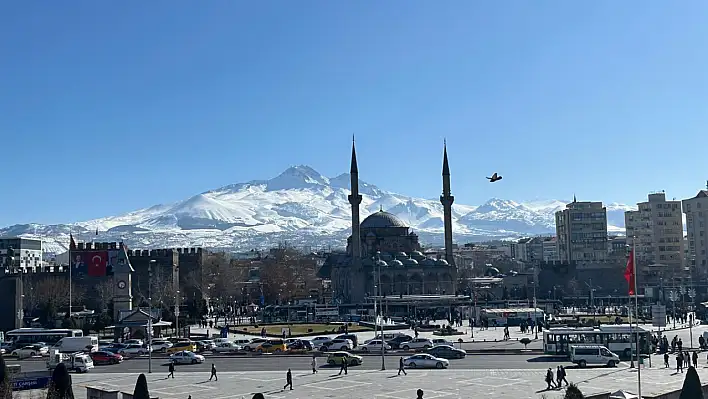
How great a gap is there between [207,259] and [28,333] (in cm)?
6923

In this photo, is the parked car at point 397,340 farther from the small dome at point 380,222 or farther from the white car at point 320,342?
the small dome at point 380,222

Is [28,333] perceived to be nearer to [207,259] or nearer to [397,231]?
[397,231]

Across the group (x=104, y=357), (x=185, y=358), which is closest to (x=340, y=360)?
(x=185, y=358)

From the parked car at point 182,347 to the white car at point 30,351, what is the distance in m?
6.98

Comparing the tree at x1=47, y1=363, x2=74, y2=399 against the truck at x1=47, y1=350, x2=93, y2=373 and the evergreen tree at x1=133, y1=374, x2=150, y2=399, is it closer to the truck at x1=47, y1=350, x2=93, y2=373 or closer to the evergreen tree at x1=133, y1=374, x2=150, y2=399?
the evergreen tree at x1=133, y1=374, x2=150, y2=399

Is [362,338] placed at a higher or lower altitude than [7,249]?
lower

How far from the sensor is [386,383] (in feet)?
110

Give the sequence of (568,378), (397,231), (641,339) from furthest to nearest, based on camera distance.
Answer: (397,231)
(641,339)
(568,378)

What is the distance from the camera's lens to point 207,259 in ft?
394

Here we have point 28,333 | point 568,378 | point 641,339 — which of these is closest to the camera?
point 568,378

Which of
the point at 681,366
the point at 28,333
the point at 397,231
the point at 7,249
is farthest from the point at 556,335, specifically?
the point at 7,249

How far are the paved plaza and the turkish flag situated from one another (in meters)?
43.9

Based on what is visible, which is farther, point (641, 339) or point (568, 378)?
point (641, 339)

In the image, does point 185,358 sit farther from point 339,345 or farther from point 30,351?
point 30,351
